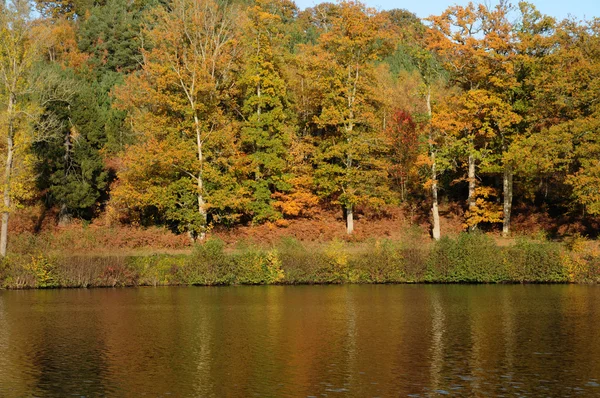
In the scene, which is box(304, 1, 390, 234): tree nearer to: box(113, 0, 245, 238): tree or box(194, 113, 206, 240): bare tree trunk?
box(113, 0, 245, 238): tree

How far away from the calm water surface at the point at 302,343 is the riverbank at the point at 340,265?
341cm

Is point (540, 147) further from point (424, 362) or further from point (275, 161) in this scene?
point (424, 362)

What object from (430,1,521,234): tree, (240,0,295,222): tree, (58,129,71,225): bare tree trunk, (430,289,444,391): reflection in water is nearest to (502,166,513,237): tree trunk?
(430,1,521,234): tree

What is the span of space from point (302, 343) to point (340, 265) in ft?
65.8

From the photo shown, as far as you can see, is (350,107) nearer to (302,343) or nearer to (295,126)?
(295,126)

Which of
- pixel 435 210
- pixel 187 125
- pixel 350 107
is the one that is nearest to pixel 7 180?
pixel 187 125

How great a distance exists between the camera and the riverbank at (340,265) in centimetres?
4750

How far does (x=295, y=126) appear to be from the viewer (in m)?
61.2

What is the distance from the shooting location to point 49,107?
5791 centimetres

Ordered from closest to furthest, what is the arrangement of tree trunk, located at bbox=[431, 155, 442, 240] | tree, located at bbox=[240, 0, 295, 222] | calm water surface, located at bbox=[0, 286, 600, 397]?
calm water surface, located at bbox=[0, 286, 600, 397] → tree trunk, located at bbox=[431, 155, 442, 240] → tree, located at bbox=[240, 0, 295, 222]

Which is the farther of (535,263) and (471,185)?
(471,185)

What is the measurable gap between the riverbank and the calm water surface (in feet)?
11.2

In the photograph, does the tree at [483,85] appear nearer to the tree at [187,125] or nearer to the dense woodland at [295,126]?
the dense woodland at [295,126]

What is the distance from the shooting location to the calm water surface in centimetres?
2269
